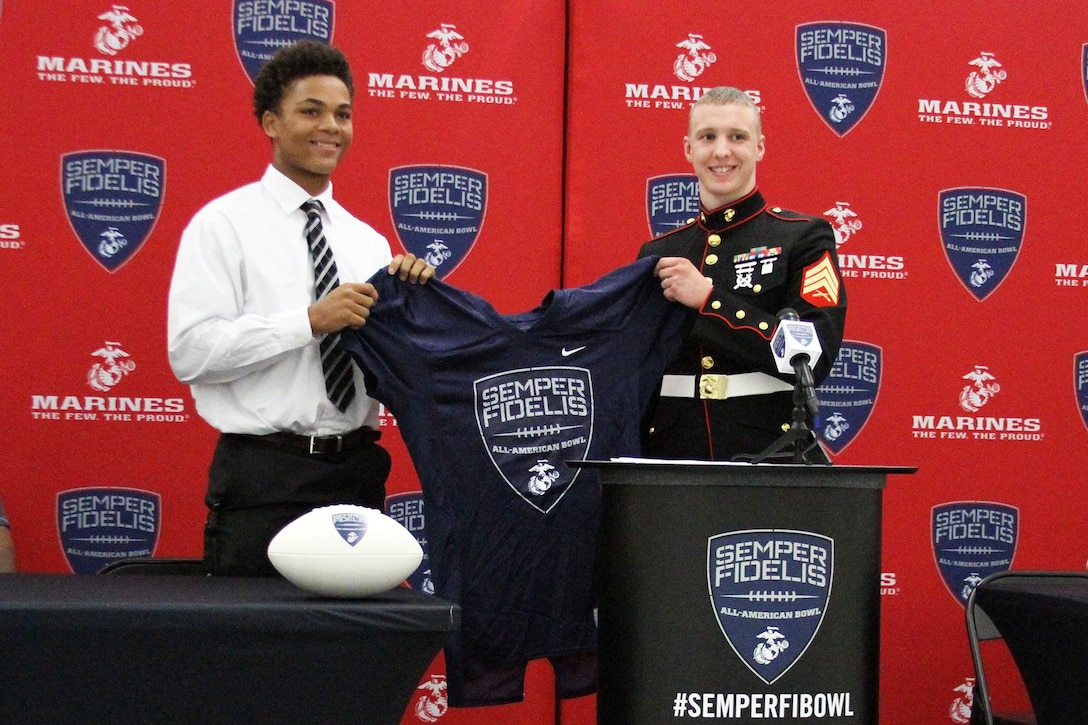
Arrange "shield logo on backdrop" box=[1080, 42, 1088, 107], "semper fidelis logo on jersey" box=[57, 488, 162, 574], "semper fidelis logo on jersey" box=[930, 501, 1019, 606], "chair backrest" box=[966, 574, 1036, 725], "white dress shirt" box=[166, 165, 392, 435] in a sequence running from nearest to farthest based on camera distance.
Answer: "white dress shirt" box=[166, 165, 392, 435] → "chair backrest" box=[966, 574, 1036, 725] → "semper fidelis logo on jersey" box=[57, 488, 162, 574] → "semper fidelis logo on jersey" box=[930, 501, 1019, 606] → "shield logo on backdrop" box=[1080, 42, 1088, 107]

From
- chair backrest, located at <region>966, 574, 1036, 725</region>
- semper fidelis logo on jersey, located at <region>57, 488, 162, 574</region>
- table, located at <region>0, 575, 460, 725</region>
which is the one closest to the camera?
table, located at <region>0, 575, 460, 725</region>

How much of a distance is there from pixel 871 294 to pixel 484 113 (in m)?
1.30

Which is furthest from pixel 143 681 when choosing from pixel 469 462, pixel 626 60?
pixel 626 60

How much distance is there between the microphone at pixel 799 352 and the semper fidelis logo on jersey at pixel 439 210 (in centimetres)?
158

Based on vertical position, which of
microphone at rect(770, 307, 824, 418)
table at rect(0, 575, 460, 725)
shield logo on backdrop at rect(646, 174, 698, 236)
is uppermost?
shield logo on backdrop at rect(646, 174, 698, 236)

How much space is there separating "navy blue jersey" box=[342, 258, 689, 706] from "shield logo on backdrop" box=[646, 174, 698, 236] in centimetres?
103

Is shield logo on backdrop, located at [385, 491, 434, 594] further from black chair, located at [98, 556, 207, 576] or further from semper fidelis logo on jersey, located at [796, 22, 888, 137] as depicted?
semper fidelis logo on jersey, located at [796, 22, 888, 137]

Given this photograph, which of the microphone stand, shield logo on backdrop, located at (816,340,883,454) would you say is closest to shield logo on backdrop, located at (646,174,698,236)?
shield logo on backdrop, located at (816,340,883,454)

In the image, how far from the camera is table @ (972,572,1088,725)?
7.88 feet

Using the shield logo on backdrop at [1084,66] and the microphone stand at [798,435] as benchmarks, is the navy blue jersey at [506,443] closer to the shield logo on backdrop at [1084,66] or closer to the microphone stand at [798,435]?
the microphone stand at [798,435]

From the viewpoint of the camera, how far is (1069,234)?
364 centimetres

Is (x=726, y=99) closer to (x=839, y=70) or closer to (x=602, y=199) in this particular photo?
(x=602, y=199)

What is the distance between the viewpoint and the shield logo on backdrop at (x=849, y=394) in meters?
3.53

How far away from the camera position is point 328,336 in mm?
2424
